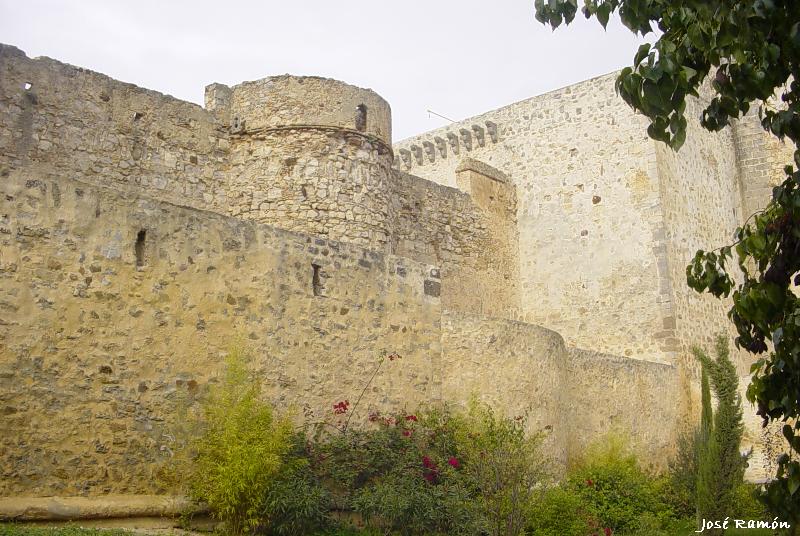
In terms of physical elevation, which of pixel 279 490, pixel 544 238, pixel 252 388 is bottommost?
pixel 279 490

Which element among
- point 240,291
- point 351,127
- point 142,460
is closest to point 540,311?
point 351,127

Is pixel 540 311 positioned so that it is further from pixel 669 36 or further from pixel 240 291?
pixel 669 36

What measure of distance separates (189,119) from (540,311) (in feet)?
28.4

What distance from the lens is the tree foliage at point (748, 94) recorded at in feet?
14.4

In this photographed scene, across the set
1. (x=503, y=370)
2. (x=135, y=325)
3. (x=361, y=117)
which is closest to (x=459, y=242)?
(x=361, y=117)

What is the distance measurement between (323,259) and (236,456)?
2854 mm

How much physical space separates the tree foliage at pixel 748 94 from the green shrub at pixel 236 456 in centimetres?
455

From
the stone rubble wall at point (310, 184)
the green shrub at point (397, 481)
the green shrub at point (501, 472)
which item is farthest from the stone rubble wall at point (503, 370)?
the stone rubble wall at point (310, 184)

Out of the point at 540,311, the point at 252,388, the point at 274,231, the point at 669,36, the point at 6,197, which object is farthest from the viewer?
the point at 540,311

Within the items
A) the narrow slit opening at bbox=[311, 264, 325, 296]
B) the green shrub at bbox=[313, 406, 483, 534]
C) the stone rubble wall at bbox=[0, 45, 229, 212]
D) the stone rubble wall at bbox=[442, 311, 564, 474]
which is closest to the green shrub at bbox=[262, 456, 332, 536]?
the green shrub at bbox=[313, 406, 483, 534]

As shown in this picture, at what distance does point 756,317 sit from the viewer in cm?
507

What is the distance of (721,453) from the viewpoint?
12.5m

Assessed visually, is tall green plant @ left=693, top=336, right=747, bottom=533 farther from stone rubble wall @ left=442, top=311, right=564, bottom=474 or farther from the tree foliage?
the tree foliage

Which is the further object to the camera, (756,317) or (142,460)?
(142,460)
